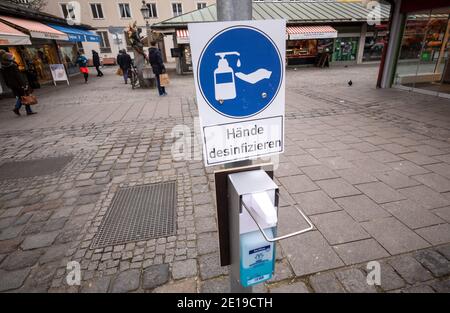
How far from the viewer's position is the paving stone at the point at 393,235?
2.57 metres

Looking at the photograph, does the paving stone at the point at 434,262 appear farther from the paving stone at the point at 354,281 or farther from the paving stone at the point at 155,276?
the paving stone at the point at 155,276

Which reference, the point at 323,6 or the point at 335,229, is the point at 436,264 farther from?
the point at 323,6

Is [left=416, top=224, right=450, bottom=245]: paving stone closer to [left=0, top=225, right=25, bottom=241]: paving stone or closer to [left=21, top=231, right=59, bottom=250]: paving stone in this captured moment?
[left=21, top=231, right=59, bottom=250]: paving stone

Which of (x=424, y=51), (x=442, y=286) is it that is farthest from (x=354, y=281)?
(x=424, y=51)

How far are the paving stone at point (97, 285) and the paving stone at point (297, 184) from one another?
8.10ft

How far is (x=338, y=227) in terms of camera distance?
289cm

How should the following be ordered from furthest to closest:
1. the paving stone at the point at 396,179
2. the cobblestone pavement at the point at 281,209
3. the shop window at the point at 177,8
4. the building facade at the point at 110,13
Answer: the shop window at the point at 177,8 < the building facade at the point at 110,13 < the paving stone at the point at 396,179 < the cobblestone pavement at the point at 281,209

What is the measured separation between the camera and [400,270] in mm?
2318

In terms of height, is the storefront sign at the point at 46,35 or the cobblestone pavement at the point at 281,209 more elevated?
the storefront sign at the point at 46,35

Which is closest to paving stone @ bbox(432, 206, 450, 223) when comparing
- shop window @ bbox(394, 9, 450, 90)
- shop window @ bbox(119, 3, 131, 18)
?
shop window @ bbox(394, 9, 450, 90)

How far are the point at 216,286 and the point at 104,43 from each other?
3971 centimetres

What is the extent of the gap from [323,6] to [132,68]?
18.4 metres

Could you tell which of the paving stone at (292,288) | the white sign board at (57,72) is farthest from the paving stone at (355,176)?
the white sign board at (57,72)

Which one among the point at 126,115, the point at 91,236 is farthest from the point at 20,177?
the point at 126,115
